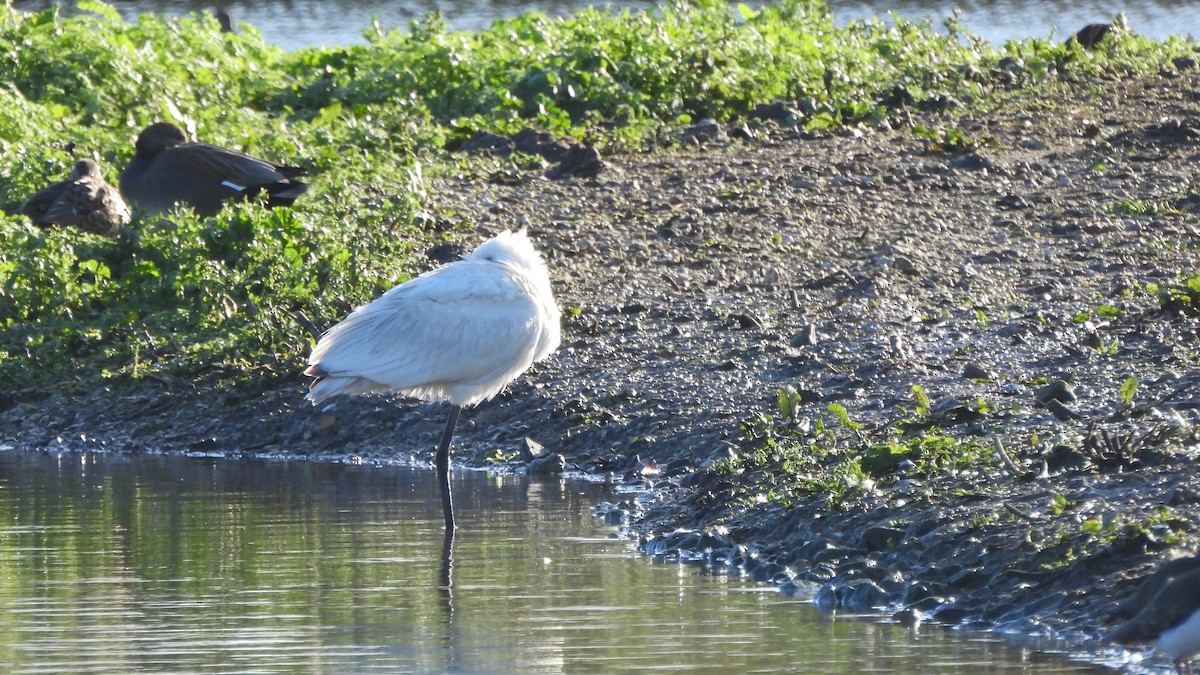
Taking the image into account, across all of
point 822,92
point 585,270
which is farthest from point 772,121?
point 585,270

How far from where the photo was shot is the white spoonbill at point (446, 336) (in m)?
7.99

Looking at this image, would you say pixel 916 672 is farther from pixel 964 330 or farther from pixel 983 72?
pixel 983 72

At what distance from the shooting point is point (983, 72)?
1527cm

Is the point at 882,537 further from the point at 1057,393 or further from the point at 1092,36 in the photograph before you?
the point at 1092,36

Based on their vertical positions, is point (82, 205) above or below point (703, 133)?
below


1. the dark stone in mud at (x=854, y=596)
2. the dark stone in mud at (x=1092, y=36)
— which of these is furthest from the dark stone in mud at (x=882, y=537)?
the dark stone in mud at (x=1092, y=36)

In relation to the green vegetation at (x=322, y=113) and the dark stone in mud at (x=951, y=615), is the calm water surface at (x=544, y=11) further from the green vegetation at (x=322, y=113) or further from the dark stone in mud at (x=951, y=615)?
the dark stone in mud at (x=951, y=615)

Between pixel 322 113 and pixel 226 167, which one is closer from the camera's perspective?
pixel 226 167

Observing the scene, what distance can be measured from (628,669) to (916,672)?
2.71 ft

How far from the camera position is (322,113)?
1458 centimetres

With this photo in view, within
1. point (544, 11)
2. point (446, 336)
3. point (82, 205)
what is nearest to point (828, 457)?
point (446, 336)

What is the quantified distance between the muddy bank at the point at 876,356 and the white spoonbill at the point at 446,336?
0.83 m

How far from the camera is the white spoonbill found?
7.99m

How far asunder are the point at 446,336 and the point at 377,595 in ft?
5.35
